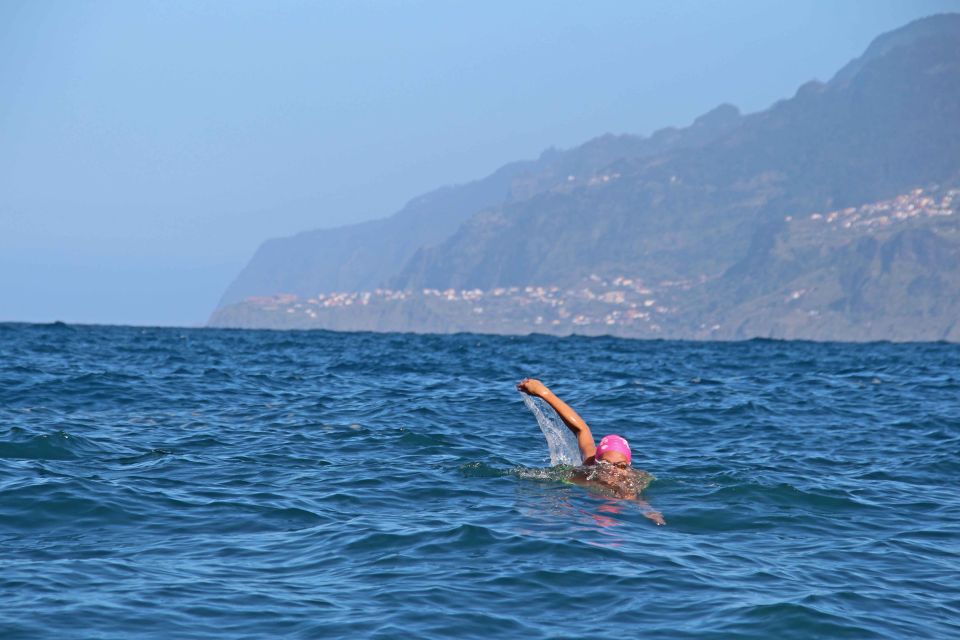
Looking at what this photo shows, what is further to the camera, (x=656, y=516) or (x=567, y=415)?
(x=567, y=415)

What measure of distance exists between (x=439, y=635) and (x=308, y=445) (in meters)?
11.4

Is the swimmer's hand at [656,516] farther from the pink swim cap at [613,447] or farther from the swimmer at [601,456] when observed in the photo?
the pink swim cap at [613,447]

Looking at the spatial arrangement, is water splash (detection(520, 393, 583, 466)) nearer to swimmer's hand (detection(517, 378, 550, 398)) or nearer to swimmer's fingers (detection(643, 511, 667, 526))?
swimmer's hand (detection(517, 378, 550, 398))

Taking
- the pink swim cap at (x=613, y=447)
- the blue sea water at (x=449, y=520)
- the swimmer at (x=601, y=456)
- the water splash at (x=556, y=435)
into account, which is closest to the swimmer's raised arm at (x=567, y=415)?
the swimmer at (x=601, y=456)

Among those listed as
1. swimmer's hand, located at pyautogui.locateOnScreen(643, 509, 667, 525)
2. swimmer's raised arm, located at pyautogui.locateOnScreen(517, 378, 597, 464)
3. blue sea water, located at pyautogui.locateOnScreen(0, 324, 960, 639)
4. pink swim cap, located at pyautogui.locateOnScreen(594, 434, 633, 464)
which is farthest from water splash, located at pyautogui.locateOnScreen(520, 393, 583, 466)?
swimmer's hand, located at pyautogui.locateOnScreen(643, 509, 667, 525)

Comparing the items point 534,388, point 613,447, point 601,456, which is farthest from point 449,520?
point 613,447

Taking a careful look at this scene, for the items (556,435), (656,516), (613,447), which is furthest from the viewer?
(556,435)

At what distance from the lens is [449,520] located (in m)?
14.5

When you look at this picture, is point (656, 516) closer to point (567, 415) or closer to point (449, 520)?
point (567, 415)

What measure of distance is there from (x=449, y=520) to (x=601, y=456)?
9.97ft

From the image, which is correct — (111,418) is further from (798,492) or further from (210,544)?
(798,492)

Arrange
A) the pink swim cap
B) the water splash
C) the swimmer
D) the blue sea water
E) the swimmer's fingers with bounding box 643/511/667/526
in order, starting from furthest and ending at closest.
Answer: the water splash < the pink swim cap < the swimmer < the swimmer's fingers with bounding box 643/511/667/526 < the blue sea water

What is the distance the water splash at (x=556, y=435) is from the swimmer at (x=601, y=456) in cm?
46

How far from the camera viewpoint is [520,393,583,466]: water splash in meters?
17.4
